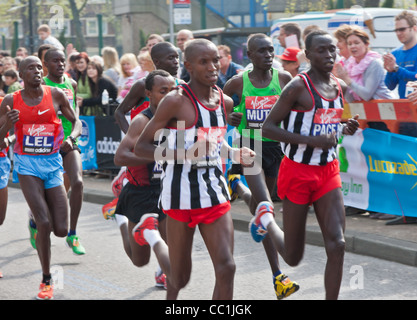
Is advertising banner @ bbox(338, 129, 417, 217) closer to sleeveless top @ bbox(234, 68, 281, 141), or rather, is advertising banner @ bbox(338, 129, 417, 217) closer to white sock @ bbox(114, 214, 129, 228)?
sleeveless top @ bbox(234, 68, 281, 141)

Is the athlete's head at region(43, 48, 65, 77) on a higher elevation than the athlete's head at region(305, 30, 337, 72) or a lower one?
lower

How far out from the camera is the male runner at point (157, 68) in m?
6.60

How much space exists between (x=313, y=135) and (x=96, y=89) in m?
8.05

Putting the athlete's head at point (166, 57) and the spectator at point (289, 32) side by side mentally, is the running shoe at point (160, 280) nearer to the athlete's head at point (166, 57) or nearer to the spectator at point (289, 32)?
the athlete's head at point (166, 57)

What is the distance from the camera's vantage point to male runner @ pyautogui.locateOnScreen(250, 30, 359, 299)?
207 inches

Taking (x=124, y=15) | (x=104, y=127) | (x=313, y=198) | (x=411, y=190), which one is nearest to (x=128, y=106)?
(x=313, y=198)

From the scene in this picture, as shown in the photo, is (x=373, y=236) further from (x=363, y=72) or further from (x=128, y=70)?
(x=128, y=70)

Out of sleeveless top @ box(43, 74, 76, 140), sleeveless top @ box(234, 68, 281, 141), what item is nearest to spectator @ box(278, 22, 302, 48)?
sleeveless top @ box(43, 74, 76, 140)

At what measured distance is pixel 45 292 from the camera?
6309mm

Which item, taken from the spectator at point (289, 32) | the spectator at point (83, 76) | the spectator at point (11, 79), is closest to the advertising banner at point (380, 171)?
the spectator at point (289, 32)

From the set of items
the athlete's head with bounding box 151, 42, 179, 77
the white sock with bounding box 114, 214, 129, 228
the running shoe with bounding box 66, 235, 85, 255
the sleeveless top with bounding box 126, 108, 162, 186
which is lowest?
the running shoe with bounding box 66, 235, 85, 255

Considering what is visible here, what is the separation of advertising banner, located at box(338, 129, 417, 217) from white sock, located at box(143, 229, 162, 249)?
356 centimetres

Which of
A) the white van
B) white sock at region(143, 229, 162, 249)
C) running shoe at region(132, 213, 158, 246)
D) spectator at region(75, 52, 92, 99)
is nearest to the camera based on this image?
white sock at region(143, 229, 162, 249)
